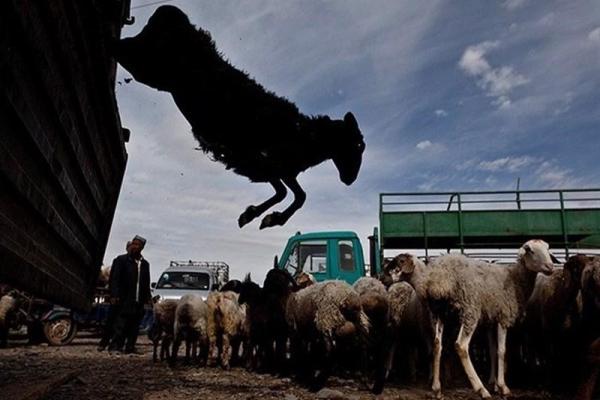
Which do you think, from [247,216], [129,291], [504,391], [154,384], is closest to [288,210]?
[247,216]

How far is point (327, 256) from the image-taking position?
1048 centimetres

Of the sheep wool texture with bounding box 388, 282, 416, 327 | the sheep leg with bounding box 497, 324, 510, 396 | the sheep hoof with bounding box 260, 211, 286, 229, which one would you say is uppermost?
the sheep hoof with bounding box 260, 211, 286, 229

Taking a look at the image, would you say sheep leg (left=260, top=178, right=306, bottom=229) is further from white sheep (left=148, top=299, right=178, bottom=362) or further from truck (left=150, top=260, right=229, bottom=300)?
truck (left=150, top=260, right=229, bottom=300)

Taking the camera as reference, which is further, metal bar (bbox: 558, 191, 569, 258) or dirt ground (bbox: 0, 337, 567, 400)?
metal bar (bbox: 558, 191, 569, 258)

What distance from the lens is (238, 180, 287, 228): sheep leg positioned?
4.82m

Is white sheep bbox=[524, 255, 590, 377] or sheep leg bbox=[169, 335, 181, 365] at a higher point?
white sheep bbox=[524, 255, 590, 377]

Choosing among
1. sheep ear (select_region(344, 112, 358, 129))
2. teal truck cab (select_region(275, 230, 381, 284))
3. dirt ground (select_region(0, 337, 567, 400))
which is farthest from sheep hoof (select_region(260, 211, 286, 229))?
teal truck cab (select_region(275, 230, 381, 284))

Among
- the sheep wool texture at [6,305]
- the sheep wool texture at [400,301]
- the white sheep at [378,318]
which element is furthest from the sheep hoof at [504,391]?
the sheep wool texture at [6,305]

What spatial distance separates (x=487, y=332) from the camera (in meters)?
5.92

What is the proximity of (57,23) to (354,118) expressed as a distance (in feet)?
10.2

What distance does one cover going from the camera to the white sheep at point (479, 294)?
17.4ft

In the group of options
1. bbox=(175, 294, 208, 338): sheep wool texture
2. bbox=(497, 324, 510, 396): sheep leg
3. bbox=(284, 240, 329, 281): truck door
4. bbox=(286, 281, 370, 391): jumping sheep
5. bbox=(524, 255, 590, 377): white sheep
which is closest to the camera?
bbox=(497, 324, 510, 396): sheep leg

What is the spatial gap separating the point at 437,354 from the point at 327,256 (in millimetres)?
5246

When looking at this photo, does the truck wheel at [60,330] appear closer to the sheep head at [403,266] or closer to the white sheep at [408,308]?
the white sheep at [408,308]
